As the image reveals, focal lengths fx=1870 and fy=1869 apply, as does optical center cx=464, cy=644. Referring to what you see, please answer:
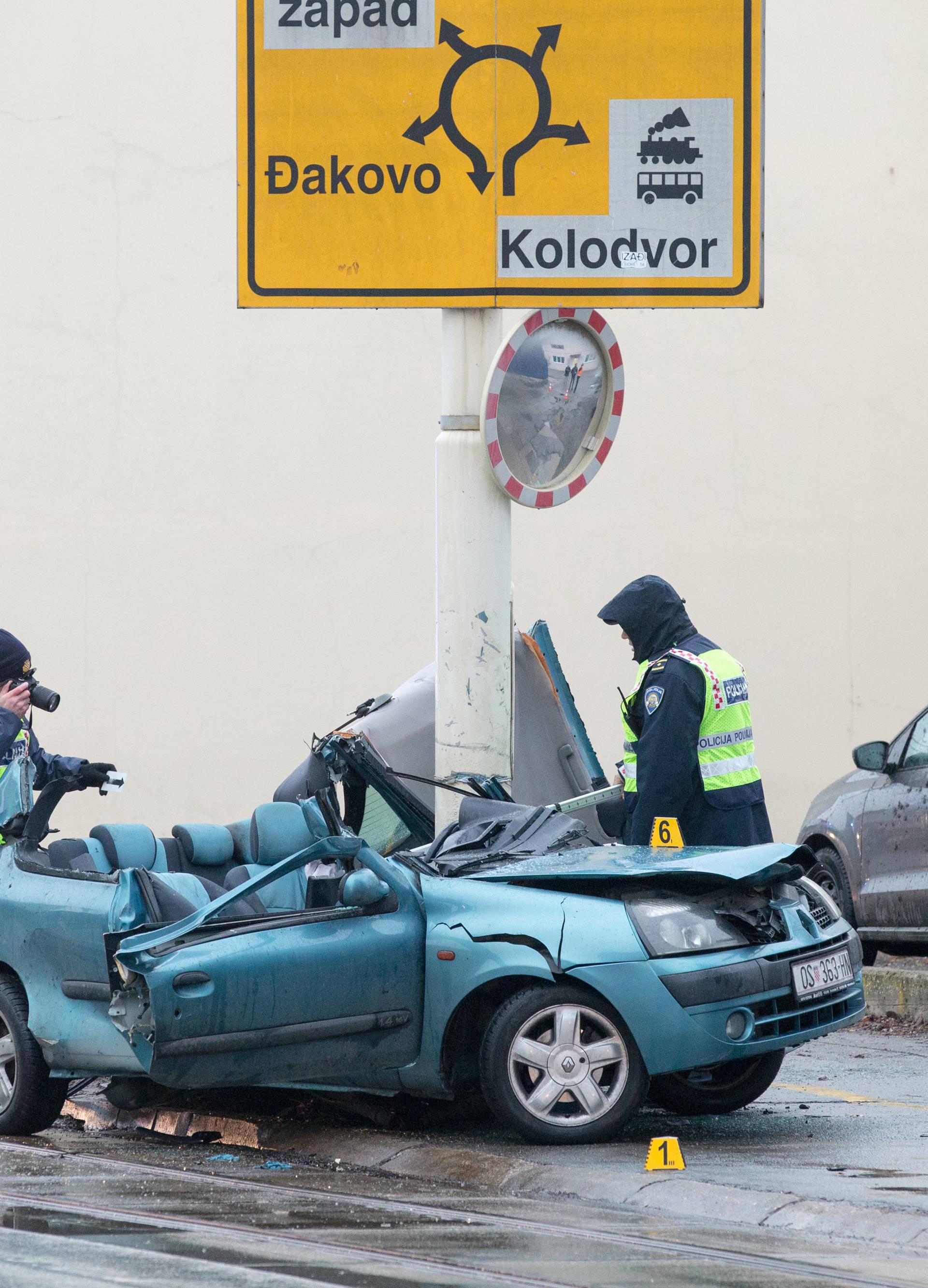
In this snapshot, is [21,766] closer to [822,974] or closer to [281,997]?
[281,997]

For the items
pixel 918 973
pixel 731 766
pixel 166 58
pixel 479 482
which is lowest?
pixel 918 973

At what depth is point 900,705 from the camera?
1457 centimetres

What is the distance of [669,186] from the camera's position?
7.72m

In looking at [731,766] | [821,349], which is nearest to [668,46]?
[731,766]

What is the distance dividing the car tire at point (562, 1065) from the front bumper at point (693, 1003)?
0.29 feet

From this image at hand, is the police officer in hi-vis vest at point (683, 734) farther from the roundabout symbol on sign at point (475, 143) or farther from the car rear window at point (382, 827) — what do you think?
the roundabout symbol on sign at point (475, 143)

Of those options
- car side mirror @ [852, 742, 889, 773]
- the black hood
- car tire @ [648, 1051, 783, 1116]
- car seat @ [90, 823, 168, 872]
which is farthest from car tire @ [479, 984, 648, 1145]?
car side mirror @ [852, 742, 889, 773]

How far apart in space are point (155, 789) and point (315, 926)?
8.45 meters

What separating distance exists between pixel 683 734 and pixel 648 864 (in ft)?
3.09

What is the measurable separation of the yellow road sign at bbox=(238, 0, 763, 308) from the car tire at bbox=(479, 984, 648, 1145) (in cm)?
313

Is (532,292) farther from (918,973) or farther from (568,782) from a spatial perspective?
(918,973)

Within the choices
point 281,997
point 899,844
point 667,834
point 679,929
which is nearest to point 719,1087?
point 667,834

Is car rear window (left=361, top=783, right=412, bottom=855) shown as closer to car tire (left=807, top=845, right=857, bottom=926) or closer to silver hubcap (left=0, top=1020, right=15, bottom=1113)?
silver hubcap (left=0, top=1020, right=15, bottom=1113)

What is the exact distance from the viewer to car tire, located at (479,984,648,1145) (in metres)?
5.98
